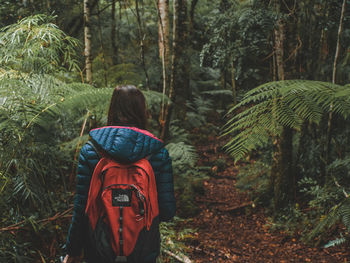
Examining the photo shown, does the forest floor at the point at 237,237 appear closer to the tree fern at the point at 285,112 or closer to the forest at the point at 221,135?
the forest at the point at 221,135

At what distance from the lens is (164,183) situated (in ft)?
5.52

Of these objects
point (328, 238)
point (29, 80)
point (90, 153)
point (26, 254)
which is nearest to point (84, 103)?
point (29, 80)

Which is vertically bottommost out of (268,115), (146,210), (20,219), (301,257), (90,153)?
(301,257)

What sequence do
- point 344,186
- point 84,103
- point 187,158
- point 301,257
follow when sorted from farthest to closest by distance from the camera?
point 187,158 < point 344,186 < point 301,257 < point 84,103

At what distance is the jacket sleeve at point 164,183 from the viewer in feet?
5.38

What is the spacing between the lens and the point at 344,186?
4.09 metres

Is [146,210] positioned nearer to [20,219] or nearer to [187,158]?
[20,219]

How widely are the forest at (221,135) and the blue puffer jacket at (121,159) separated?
485 mm

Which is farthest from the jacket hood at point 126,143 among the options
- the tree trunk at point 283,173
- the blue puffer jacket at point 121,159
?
the tree trunk at point 283,173

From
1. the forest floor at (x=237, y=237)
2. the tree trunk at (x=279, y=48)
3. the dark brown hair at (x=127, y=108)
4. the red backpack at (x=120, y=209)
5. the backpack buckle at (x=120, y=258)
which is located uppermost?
the tree trunk at (x=279, y=48)

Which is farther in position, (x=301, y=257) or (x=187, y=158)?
(x=187, y=158)

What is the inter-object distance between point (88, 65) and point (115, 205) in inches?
133

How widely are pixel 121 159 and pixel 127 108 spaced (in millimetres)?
358

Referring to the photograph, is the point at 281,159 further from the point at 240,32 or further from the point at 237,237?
the point at 240,32
